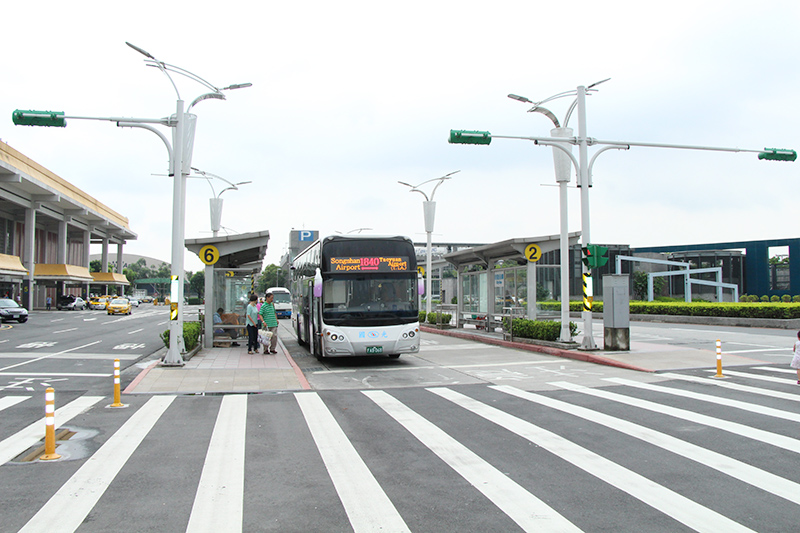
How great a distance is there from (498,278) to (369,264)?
9492mm

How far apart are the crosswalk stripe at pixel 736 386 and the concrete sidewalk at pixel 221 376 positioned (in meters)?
7.94

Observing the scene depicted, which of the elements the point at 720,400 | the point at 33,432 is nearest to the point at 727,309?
the point at 720,400

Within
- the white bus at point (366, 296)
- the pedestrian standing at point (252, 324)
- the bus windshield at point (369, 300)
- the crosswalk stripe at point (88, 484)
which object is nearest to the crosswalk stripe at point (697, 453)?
the white bus at point (366, 296)

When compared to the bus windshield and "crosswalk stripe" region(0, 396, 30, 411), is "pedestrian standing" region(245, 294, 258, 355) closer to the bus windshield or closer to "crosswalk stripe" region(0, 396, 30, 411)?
the bus windshield

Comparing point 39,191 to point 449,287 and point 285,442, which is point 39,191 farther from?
point 285,442

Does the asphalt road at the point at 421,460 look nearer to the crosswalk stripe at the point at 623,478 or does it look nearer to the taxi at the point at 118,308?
the crosswalk stripe at the point at 623,478

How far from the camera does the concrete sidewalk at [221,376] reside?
11961mm

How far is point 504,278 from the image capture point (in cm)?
2352

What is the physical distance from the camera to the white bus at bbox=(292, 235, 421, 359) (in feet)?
49.9

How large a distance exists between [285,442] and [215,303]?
14102 millimetres

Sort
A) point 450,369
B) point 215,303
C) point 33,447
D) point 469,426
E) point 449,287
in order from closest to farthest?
point 33,447 → point 469,426 → point 450,369 → point 215,303 → point 449,287

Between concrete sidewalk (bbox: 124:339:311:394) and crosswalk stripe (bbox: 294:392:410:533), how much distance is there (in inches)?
136

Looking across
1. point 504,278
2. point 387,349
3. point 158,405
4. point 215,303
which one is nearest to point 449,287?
point 504,278

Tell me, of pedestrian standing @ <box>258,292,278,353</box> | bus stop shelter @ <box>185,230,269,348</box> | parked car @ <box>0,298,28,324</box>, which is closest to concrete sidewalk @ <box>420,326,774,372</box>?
pedestrian standing @ <box>258,292,278,353</box>
